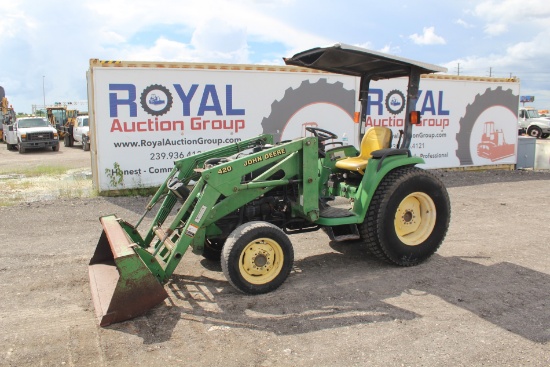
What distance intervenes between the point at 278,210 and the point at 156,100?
19.7 ft

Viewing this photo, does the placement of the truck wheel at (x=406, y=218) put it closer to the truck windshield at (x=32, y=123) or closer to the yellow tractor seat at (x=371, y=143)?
the yellow tractor seat at (x=371, y=143)

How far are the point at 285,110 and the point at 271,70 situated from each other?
100 centimetres

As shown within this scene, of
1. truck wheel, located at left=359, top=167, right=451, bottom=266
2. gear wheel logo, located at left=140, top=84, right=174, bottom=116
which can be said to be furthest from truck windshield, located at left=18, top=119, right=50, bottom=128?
truck wheel, located at left=359, top=167, right=451, bottom=266

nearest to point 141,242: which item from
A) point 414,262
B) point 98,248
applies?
point 98,248

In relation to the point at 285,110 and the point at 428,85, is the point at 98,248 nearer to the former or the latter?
the point at 285,110

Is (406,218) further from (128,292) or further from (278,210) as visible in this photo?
(128,292)

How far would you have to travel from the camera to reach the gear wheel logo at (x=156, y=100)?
10406 millimetres

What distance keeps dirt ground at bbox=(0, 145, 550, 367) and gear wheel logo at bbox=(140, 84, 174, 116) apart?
13.9ft

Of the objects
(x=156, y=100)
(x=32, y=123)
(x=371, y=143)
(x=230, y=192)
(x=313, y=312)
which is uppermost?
(x=156, y=100)

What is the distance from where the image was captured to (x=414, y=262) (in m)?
5.58

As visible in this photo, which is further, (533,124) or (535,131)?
(535,131)

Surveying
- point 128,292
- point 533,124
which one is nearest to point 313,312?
point 128,292

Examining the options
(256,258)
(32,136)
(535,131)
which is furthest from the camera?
(535,131)

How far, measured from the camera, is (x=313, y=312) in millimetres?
4379
